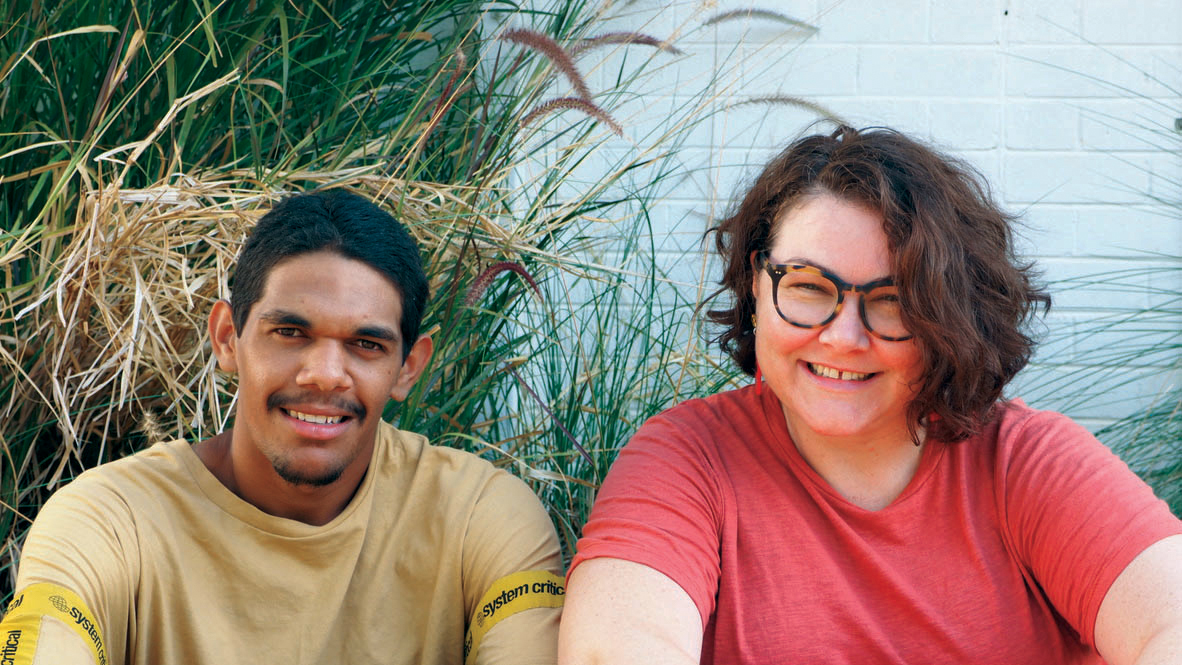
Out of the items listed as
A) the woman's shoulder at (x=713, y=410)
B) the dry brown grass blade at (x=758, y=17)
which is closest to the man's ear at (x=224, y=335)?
the woman's shoulder at (x=713, y=410)

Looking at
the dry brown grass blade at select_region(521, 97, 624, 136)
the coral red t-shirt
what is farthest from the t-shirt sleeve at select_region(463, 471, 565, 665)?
the dry brown grass blade at select_region(521, 97, 624, 136)

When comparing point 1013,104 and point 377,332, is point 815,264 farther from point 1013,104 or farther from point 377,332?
point 1013,104

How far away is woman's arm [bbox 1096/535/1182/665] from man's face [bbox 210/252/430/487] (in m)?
1.15

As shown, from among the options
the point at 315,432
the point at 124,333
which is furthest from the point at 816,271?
the point at 124,333

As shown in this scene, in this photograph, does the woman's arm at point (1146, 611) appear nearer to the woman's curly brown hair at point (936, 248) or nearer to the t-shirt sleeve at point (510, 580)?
the woman's curly brown hair at point (936, 248)

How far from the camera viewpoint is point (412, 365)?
1.96 metres

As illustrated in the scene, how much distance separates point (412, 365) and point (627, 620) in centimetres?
64

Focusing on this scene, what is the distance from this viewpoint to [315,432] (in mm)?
1772

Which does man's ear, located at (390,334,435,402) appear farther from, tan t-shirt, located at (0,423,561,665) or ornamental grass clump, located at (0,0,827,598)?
ornamental grass clump, located at (0,0,827,598)

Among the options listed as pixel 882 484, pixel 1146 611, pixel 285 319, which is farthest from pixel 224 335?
pixel 1146 611

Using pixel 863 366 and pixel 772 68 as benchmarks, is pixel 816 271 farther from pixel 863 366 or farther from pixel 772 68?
pixel 772 68

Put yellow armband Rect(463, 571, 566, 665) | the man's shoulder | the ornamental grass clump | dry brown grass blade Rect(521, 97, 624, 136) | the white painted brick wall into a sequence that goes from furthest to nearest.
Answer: the white painted brick wall < dry brown grass blade Rect(521, 97, 624, 136) < the ornamental grass clump < the man's shoulder < yellow armband Rect(463, 571, 566, 665)

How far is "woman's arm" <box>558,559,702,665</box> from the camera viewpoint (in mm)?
1556

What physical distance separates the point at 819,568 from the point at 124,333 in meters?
1.39
